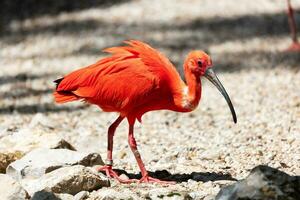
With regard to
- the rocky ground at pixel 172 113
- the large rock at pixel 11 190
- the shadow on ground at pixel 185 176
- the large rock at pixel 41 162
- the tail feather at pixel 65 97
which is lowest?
the rocky ground at pixel 172 113

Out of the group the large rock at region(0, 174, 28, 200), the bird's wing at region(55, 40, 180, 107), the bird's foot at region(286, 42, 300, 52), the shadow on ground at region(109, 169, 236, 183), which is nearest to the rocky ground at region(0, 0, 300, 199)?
the shadow on ground at region(109, 169, 236, 183)

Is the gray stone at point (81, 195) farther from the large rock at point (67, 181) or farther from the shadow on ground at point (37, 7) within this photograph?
the shadow on ground at point (37, 7)

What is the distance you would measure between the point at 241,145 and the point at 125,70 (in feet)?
5.21

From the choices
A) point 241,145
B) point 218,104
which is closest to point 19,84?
point 218,104

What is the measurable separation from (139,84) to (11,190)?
3.91 feet

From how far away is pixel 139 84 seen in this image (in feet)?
18.4

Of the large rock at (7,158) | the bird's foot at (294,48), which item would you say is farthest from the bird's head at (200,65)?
the bird's foot at (294,48)

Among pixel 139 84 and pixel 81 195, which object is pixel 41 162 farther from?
pixel 139 84

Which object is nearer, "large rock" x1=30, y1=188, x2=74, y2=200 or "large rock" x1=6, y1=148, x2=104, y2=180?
"large rock" x1=30, y1=188, x2=74, y2=200

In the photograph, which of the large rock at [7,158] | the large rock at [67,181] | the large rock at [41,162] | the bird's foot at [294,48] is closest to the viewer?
the large rock at [67,181]

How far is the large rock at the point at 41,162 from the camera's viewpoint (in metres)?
5.61

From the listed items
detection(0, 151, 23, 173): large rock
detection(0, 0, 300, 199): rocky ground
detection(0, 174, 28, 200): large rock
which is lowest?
detection(0, 0, 300, 199): rocky ground

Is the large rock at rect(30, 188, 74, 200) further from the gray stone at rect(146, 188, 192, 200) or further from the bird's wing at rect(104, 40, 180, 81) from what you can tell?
the bird's wing at rect(104, 40, 180, 81)

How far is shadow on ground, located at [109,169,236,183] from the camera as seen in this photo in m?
5.81
